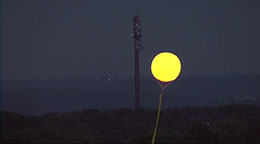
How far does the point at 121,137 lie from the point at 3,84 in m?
39.3

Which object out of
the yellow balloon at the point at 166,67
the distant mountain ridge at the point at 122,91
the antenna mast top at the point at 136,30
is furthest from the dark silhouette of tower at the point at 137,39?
the distant mountain ridge at the point at 122,91

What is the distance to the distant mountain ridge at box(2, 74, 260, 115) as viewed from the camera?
1946 inches

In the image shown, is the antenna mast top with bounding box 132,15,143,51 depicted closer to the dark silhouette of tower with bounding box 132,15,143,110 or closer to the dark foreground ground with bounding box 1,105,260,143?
the dark silhouette of tower with bounding box 132,15,143,110

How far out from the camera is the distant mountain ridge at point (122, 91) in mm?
49438

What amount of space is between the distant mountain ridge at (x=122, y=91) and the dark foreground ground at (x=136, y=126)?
25.1 m

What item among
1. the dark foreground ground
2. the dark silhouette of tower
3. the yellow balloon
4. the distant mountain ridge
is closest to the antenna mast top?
the dark silhouette of tower

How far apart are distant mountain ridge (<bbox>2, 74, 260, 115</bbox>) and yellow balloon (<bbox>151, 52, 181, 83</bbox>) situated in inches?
1263

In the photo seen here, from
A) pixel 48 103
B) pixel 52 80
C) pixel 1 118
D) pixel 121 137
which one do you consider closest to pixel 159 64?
pixel 121 137

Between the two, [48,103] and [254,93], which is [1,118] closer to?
[48,103]

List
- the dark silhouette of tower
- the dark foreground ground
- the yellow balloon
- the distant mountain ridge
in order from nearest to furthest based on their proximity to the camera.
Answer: the yellow balloon → the dark foreground ground → the dark silhouette of tower → the distant mountain ridge

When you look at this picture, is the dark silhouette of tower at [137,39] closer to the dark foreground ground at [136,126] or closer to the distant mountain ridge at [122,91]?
the dark foreground ground at [136,126]

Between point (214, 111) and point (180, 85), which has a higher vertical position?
point (214, 111)

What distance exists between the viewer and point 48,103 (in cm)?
4600

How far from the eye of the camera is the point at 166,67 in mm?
12070
